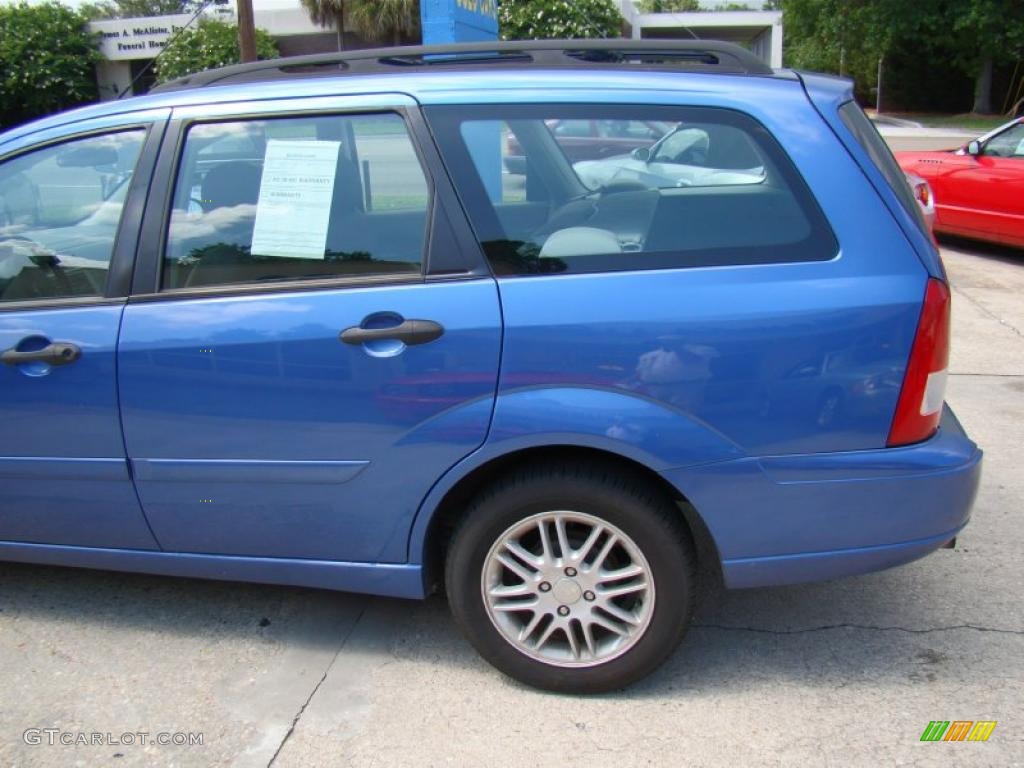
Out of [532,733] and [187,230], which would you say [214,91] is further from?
[532,733]

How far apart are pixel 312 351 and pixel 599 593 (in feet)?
3.61

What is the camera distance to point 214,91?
288cm

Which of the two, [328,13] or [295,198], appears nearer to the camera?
[295,198]

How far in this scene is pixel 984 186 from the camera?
9.02 meters

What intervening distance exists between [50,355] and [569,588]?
1741 mm

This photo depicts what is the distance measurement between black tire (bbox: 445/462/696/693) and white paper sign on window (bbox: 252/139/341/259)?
0.95 m

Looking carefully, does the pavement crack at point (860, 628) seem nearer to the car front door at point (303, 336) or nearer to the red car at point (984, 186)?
the car front door at point (303, 336)

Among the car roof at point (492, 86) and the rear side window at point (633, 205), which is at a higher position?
the car roof at point (492, 86)

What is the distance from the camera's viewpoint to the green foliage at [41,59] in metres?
30.3

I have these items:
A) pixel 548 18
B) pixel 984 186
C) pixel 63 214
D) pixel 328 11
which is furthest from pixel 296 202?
pixel 328 11

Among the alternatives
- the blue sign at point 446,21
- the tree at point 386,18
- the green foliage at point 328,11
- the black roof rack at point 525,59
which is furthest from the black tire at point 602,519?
the green foliage at point 328,11

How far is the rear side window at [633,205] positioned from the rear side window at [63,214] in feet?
3.60

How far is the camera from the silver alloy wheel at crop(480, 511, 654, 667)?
2.68 m

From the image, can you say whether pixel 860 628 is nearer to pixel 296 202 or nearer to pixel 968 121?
pixel 296 202
